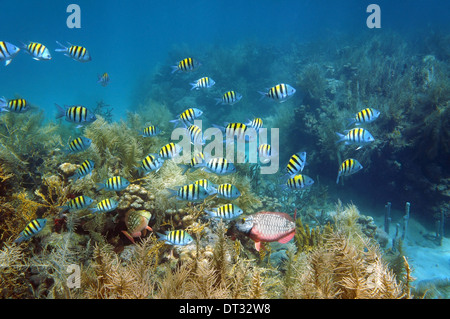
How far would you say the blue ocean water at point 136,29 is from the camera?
38828mm

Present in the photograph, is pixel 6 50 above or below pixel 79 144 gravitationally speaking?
above

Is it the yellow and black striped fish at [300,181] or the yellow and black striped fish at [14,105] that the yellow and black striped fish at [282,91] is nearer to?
the yellow and black striped fish at [300,181]

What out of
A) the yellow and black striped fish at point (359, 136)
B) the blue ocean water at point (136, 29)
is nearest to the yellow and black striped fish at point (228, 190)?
the yellow and black striped fish at point (359, 136)

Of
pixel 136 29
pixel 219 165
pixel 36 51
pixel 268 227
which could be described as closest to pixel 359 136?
pixel 268 227

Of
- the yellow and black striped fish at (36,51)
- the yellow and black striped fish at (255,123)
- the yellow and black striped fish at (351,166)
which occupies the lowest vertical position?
the yellow and black striped fish at (351,166)

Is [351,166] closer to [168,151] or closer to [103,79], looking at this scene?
[168,151]

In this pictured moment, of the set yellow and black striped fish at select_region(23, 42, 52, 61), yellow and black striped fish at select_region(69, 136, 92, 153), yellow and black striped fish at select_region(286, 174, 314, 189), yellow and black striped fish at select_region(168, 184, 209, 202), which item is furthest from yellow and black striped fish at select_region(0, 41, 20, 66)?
yellow and black striped fish at select_region(286, 174, 314, 189)

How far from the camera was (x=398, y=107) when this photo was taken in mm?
8727

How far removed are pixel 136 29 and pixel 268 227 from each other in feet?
540

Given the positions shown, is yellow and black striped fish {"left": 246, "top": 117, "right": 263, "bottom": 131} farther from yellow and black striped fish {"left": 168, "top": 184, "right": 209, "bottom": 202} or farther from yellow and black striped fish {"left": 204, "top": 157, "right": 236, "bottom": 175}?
yellow and black striped fish {"left": 168, "top": 184, "right": 209, "bottom": 202}

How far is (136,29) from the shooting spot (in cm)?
13762

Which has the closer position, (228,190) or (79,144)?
(228,190)

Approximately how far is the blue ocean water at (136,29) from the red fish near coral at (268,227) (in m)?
22.9
